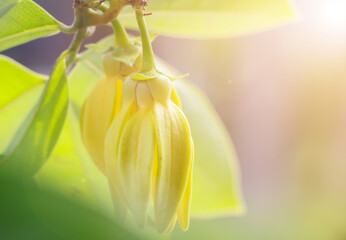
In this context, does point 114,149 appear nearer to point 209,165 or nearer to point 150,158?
point 150,158

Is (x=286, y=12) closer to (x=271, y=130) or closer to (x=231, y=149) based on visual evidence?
(x=231, y=149)

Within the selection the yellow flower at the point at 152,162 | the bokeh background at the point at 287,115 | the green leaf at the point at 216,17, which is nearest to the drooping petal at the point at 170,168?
the yellow flower at the point at 152,162

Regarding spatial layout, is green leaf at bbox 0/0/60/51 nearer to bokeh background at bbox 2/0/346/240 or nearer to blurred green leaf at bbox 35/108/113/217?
blurred green leaf at bbox 35/108/113/217

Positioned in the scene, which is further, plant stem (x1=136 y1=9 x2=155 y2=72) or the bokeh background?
the bokeh background

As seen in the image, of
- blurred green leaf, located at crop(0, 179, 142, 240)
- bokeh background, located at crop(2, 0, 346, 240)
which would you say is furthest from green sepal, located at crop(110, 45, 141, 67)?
bokeh background, located at crop(2, 0, 346, 240)

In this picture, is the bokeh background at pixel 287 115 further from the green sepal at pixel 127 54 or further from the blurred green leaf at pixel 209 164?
the green sepal at pixel 127 54

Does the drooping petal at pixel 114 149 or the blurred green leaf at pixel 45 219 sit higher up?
the drooping petal at pixel 114 149
